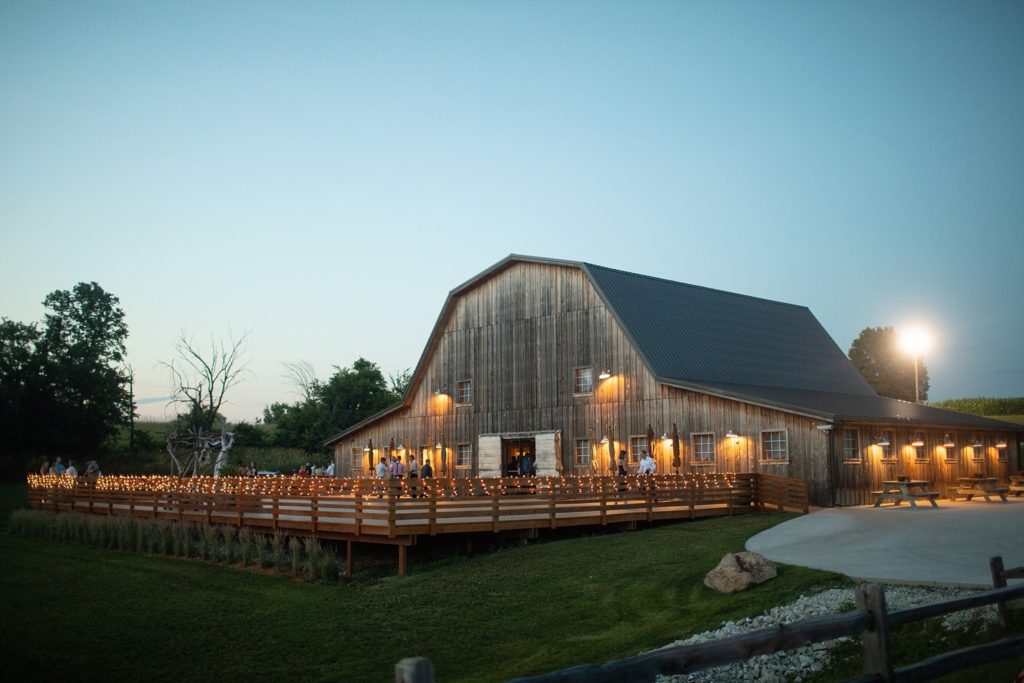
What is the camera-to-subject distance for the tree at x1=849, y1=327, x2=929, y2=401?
6912cm

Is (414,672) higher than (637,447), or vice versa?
(637,447)

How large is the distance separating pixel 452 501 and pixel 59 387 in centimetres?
3956

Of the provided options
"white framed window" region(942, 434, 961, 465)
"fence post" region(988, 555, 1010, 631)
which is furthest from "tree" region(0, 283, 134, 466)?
"fence post" region(988, 555, 1010, 631)

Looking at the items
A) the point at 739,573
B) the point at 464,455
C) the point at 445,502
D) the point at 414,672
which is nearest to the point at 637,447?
the point at 464,455

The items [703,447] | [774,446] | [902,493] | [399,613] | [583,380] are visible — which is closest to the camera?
[399,613]

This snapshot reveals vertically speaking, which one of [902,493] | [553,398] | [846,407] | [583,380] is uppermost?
[583,380]

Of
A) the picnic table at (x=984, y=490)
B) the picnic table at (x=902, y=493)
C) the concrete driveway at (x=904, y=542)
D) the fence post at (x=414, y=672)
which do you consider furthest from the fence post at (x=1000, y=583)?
the picnic table at (x=984, y=490)

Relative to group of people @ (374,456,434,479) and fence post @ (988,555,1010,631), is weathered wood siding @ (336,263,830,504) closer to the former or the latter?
group of people @ (374,456,434,479)

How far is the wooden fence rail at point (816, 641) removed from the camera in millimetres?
4441

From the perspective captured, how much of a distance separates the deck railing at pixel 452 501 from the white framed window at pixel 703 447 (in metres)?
2.29

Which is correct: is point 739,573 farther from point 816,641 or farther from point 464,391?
point 464,391

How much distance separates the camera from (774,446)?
2508 centimetres

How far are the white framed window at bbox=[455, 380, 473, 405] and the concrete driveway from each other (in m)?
14.7

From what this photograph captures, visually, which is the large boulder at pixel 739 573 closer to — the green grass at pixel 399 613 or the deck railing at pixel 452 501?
the green grass at pixel 399 613
